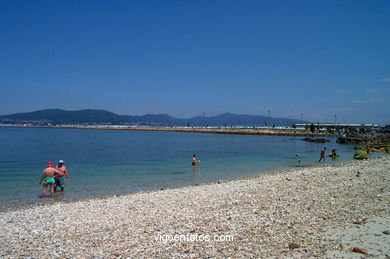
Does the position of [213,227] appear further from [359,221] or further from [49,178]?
[49,178]

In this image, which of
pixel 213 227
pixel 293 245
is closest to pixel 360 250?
pixel 293 245

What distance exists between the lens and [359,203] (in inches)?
369

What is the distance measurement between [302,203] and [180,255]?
5239 millimetres

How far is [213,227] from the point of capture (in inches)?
292

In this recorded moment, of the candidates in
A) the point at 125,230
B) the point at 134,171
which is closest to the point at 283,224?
the point at 125,230

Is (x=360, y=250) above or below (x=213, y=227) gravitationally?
above

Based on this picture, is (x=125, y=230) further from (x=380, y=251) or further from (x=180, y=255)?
(x=380, y=251)

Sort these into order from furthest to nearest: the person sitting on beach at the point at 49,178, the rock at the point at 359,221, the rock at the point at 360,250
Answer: the person sitting on beach at the point at 49,178
the rock at the point at 359,221
the rock at the point at 360,250

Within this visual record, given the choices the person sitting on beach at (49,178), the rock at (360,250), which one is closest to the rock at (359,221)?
the rock at (360,250)

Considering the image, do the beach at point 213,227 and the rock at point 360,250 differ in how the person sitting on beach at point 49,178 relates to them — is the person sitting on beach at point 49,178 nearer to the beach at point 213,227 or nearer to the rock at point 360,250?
the beach at point 213,227

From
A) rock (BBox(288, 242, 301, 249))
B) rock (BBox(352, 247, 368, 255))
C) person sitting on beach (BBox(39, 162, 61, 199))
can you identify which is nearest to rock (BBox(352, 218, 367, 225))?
rock (BBox(352, 247, 368, 255))

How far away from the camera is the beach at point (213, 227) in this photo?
6.02 m

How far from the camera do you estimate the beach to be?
6.02m

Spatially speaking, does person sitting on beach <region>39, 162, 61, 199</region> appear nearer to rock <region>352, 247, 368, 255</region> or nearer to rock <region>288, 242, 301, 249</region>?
rock <region>288, 242, 301, 249</region>
